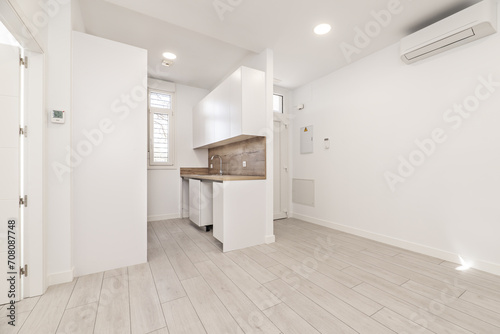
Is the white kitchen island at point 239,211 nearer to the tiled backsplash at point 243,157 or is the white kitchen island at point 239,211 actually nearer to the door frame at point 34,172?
the tiled backsplash at point 243,157

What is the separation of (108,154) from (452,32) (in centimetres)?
376

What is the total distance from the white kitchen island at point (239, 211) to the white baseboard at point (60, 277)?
1.49 meters

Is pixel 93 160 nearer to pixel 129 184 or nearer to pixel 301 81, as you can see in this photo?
pixel 129 184

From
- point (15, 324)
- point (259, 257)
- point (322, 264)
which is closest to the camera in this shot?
point (15, 324)

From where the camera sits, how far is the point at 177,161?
14.9ft

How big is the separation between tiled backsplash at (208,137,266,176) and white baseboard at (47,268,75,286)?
2.34 m

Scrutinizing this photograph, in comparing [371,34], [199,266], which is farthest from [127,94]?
[371,34]

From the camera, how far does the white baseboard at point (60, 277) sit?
6.15 ft

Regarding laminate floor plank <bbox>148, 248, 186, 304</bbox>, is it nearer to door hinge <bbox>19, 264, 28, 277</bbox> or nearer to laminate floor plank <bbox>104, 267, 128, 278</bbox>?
laminate floor plank <bbox>104, 267, 128, 278</bbox>

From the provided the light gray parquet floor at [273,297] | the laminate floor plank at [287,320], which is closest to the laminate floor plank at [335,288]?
the light gray parquet floor at [273,297]

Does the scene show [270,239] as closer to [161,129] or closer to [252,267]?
[252,267]

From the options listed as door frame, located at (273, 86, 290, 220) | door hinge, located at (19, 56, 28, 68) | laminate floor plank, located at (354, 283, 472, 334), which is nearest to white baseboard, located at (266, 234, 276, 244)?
laminate floor plank, located at (354, 283, 472, 334)

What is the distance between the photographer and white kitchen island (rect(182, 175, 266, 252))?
8.86 ft

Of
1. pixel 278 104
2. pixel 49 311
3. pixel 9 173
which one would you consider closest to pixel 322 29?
pixel 278 104
